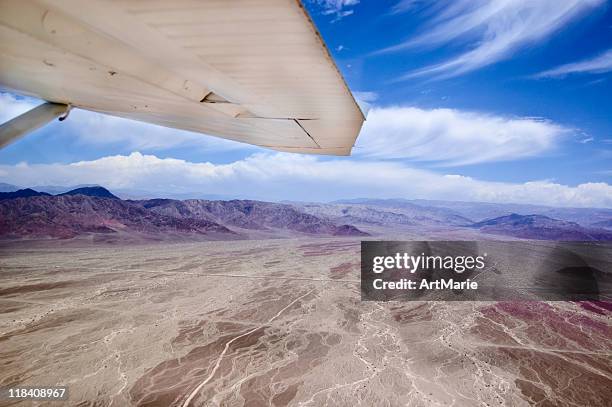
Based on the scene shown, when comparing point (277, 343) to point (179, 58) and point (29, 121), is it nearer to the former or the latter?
point (29, 121)

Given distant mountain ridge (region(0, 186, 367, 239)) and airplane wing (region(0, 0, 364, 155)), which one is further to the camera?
distant mountain ridge (region(0, 186, 367, 239))

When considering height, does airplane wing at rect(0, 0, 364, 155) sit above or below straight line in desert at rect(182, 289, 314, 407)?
above

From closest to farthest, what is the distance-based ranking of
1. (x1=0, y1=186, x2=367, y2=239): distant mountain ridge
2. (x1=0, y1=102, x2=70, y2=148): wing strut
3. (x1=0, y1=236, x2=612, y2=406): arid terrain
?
(x1=0, y1=102, x2=70, y2=148): wing strut, (x1=0, y1=236, x2=612, y2=406): arid terrain, (x1=0, y1=186, x2=367, y2=239): distant mountain ridge

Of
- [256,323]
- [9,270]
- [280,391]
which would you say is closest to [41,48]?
[280,391]

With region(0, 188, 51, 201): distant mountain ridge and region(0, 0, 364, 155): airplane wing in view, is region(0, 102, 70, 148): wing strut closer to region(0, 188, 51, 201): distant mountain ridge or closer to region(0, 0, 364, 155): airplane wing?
region(0, 0, 364, 155): airplane wing

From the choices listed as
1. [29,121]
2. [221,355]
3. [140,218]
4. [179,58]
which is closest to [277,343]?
[221,355]

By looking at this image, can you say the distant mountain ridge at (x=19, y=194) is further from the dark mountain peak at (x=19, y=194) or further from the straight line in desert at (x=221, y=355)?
the straight line in desert at (x=221, y=355)

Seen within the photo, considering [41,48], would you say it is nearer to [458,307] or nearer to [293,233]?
[458,307]

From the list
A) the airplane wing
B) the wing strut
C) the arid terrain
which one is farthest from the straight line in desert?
the airplane wing
